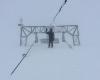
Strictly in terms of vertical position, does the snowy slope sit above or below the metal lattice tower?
below

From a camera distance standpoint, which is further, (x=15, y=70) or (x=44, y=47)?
(x=44, y=47)

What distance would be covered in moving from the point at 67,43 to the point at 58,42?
0.37ft

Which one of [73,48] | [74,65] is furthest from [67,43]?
[74,65]

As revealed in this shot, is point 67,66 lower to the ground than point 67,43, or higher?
lower

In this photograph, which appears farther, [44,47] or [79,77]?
[44,47]

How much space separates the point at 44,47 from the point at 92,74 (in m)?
0.67

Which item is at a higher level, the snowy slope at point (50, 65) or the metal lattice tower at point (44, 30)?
the metal lattice tower at point (44, 30)

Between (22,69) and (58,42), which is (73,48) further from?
(22,69)

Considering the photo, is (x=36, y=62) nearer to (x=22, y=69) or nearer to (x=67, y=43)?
(x=22, y=69)

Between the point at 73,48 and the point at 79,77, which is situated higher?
the point at 73,48

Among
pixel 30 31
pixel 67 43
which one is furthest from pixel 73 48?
pixel 30 31

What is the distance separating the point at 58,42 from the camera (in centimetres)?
326

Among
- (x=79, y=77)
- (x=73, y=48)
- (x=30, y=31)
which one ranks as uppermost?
(x=30, y=31)

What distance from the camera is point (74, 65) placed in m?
3.08
